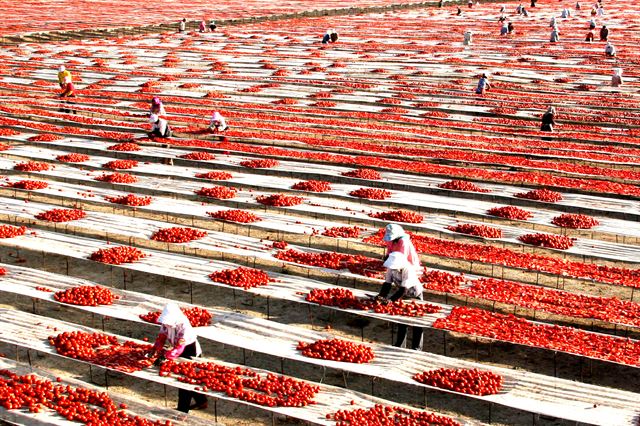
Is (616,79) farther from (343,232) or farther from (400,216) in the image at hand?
(343,232)

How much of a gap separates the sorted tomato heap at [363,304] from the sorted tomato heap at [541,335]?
0.48m

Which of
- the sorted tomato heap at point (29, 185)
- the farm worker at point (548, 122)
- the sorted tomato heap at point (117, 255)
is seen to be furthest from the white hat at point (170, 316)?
the farm worker at point (548, 122)

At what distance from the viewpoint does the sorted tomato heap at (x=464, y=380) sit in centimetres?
1105

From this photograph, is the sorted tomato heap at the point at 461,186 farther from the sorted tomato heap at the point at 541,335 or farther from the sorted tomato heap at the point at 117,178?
the sorted tomato heap at the point at 117,178

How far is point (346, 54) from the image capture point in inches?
2010

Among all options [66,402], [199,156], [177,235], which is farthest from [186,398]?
[199,156]

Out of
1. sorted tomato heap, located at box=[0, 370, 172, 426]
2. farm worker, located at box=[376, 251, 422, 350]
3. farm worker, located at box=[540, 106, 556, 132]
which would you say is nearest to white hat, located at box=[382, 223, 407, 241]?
farm worker, located at box=[376, 251, 422, 350]

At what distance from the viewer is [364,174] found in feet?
74.7

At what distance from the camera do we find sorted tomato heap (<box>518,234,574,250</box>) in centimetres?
1702

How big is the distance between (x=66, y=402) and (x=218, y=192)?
10.7 m

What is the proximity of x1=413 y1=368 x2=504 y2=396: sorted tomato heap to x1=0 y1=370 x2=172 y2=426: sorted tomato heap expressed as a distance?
3.99 m

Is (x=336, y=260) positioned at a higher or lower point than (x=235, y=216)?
lower

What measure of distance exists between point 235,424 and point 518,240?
905 cm

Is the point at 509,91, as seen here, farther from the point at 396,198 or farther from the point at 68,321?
the point at 68,321
